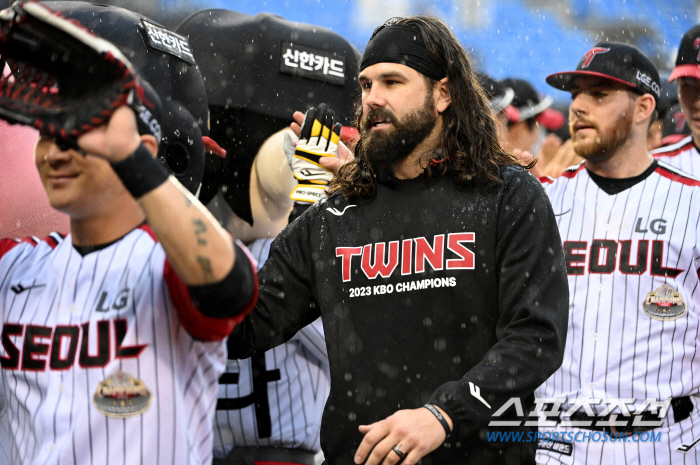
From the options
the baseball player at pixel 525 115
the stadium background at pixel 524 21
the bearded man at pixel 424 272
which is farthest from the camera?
the stadium background at pixel 524 21

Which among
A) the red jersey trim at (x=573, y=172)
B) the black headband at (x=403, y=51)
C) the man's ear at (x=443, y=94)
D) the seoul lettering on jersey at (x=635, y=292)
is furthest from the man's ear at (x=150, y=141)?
the red jersey trim at (x=573, y=172)

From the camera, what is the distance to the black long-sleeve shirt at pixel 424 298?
3123 mm

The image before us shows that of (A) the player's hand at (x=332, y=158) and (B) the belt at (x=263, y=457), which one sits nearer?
(A) the player's hand at (x=332, y=158)

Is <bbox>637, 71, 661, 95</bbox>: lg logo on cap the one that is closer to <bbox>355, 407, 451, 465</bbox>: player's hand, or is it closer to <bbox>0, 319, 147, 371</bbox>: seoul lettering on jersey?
<bbox>355, 407, 451, 465</bbox>: player's hand

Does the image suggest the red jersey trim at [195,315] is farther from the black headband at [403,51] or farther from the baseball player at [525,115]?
the baseball player at [525,115]

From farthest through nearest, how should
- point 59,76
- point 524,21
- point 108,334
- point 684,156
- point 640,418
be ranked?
point 524,21 < point 684,156 < point 640,418 < point 108,334 < point 59,76

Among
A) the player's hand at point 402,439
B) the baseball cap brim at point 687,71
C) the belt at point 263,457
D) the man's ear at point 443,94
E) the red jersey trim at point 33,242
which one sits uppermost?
the baseball cap brim at point 687,71

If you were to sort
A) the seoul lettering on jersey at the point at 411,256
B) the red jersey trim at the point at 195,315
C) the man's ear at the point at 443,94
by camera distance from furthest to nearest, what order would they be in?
the man's ear at the point at 443,94
the seoul lettering on jersey at the point at 411,256
the red jersey trim at the point at 195,315

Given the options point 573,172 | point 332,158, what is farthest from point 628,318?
point 332,158

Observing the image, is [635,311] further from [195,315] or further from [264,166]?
[195,315]

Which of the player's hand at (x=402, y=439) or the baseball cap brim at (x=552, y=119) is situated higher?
the baseball cap brim at (x=552, y=119)

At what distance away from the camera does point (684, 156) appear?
5.45m

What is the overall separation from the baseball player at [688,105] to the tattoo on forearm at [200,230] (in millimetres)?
3905

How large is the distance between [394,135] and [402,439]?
3.89 ft
